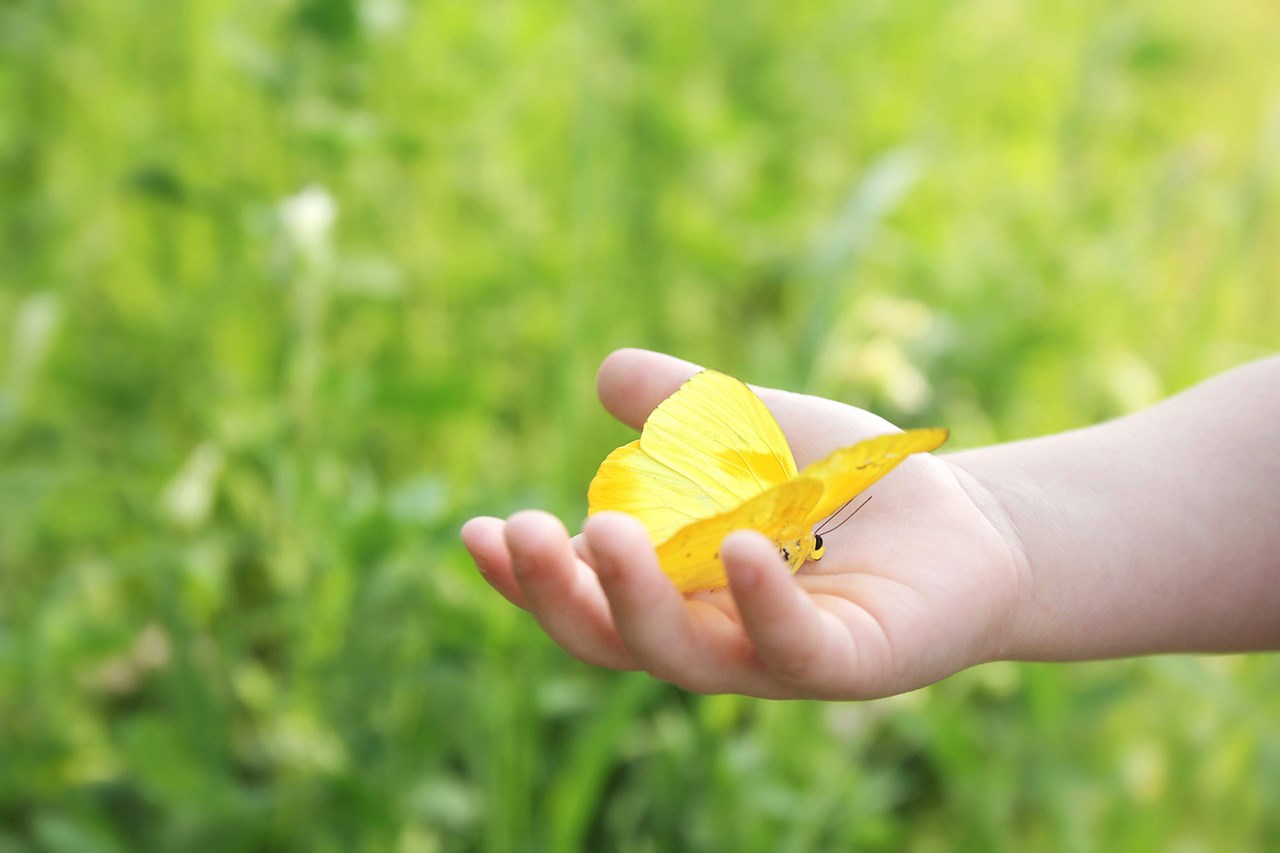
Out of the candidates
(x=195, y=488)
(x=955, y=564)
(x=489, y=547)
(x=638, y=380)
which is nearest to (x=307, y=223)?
(x=195, y=488)

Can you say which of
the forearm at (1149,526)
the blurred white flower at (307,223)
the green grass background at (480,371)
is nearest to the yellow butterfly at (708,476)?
the forearm at (1149,526)

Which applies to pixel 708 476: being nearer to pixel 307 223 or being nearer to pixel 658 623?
pixel 658 623

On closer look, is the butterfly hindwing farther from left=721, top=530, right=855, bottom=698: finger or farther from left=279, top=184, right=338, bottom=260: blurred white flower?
left=279, top=184, right=338, bottom=260: blurred white flower

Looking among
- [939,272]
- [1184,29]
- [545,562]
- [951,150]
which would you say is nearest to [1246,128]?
[1184,29]

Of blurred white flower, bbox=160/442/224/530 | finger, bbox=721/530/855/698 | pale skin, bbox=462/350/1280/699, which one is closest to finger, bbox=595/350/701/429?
pale skin, bbox=462/350/1280/699

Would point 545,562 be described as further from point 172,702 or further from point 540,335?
point 540,335

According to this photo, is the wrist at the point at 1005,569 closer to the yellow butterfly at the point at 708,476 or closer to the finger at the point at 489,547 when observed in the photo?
the yellow butterfly at the point at 708,476

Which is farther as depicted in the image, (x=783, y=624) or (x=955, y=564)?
(x=955, y=564)
